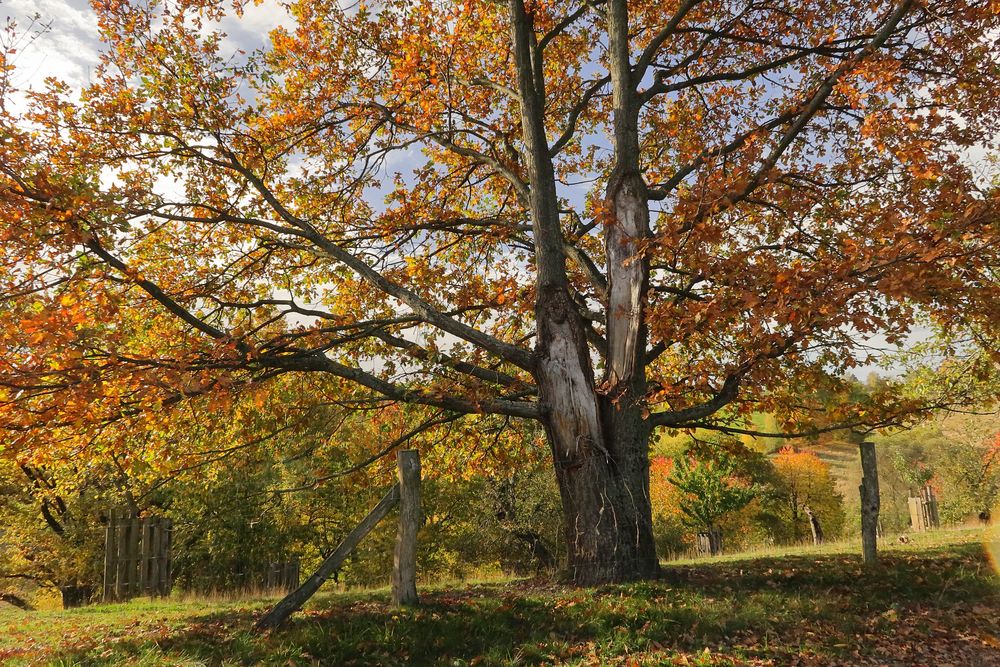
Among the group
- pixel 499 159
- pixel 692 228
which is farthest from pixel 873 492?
pixel 499 159

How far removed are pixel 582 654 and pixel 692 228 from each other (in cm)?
517

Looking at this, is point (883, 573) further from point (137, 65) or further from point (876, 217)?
point (137, 65)

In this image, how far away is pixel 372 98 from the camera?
1104 centimetres

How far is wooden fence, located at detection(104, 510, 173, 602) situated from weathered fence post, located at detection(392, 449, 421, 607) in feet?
35.9

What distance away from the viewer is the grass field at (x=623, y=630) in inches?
220

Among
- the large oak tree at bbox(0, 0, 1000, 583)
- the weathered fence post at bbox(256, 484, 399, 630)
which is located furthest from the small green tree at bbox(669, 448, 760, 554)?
the weathered fence post at bbox(256, 484, 399, 630)

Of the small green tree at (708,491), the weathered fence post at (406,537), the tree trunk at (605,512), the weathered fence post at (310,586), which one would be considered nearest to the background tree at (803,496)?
the small green tree at (708,491)

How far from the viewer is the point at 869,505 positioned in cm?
944

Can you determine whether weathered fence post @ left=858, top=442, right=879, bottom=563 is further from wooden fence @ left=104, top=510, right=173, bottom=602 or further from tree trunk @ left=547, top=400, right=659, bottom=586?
wooden fence @ left=104, top=510, right=173, bottom=602

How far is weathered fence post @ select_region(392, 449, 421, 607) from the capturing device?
708cm

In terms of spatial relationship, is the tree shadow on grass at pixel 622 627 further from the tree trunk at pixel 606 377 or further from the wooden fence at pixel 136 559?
the wooden fence at pixel 136 559

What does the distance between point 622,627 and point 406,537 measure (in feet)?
8.76

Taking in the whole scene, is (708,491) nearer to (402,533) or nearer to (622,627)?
(622,627)

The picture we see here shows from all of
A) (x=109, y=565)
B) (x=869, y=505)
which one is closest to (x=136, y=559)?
(x=109, y=565)
